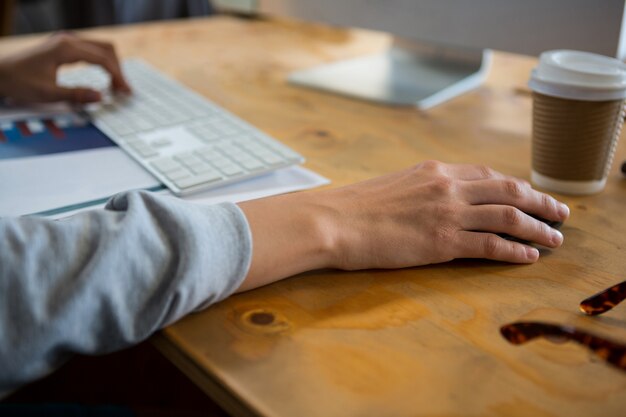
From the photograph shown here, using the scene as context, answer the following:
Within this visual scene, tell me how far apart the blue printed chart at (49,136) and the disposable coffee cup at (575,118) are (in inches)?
20.2

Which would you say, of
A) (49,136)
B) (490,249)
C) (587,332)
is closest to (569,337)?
(587,332)

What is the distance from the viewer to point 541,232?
0.58 m

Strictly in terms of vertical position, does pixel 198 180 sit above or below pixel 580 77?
below

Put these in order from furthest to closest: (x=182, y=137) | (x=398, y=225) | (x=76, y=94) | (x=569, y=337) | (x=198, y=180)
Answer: (x=76, y=94) → (x=182, y=137) → (x=198, y=180) → (x=398, y=225) → (x=569, y=337)

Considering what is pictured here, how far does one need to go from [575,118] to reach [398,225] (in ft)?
0.83

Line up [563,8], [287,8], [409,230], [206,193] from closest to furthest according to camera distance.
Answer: [409,230]
[206,193]
[563,8]
[287,8]

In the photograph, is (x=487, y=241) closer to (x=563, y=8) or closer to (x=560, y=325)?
(x=560, y=325)

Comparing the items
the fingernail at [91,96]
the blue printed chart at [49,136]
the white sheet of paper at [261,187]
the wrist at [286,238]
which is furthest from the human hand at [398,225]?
the fingernail at [91,96]

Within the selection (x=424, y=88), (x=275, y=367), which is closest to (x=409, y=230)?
(x=275, y=367)

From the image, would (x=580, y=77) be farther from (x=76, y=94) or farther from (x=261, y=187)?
(x=76, y=94)

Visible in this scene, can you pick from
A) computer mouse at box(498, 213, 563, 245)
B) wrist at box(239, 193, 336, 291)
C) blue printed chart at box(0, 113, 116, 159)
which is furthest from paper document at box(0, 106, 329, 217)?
computer mouse at box(498, 213, 563, 245)

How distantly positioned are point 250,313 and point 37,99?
61 centimetres

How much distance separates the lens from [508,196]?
0.58 m

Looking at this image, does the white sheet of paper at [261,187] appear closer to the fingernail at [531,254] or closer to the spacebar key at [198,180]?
the spacebar key at [198,180]
